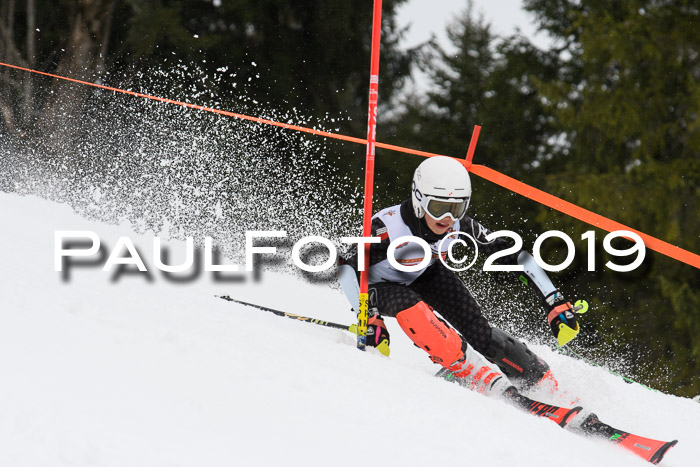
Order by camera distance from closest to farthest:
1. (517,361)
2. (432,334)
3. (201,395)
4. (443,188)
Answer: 1. (201,395)
2. (432,334)
3. (443,188)
4. (517,361)

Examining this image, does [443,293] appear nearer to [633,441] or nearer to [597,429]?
[597,429]

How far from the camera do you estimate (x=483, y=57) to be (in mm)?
15719

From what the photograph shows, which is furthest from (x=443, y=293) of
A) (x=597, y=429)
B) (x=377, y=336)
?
(x=597, y=429)

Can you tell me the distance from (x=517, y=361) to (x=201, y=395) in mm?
2226

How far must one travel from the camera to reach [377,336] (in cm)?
366

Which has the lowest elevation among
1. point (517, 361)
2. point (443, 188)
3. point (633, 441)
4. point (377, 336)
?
point (633, 441)

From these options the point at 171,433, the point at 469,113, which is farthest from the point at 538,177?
the point at 171,433

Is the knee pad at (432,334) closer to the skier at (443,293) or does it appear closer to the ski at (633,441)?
the skier at (443,293)

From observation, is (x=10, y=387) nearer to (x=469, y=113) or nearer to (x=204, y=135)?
(x=204, y=135)

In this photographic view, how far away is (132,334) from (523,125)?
12.0m

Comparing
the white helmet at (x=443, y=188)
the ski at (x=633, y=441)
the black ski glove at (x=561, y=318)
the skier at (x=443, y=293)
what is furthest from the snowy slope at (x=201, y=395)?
the white helmet at (x=443, y=188)

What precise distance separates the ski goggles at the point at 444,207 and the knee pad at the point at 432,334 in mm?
493

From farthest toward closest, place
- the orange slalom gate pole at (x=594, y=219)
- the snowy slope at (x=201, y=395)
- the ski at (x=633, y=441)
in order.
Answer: the orange slalom gate pole at (x=594, y=219)
the ski at (x=633, y=441)
the snowy slope at (x=201, y=395)

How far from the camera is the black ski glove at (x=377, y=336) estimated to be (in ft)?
12.0
